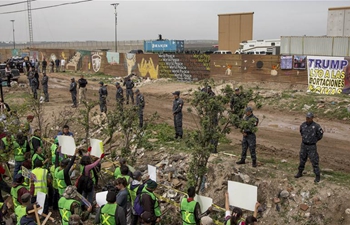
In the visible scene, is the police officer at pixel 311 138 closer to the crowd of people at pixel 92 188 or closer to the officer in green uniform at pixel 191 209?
the crowd of people at pixel 92 188

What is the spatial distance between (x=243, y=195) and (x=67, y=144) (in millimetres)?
5167

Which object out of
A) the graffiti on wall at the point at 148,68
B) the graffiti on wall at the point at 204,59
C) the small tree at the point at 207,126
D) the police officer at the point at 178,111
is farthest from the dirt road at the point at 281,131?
the graffiti on wall at the point at 148,68

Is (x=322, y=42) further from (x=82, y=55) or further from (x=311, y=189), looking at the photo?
(x=82, y=55)

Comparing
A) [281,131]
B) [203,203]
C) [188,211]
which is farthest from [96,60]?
[188,211]

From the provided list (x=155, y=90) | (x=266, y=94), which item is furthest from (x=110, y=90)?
(x=266, y=94)

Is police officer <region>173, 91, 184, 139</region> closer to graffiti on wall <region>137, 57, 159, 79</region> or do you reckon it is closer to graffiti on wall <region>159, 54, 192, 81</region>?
graffiti on wall <region>159, 54, 192, 81</region>

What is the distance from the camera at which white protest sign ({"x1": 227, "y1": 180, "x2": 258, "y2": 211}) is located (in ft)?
22.4

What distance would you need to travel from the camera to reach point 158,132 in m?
15.6

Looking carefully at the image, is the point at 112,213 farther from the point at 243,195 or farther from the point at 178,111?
the point at 178,111

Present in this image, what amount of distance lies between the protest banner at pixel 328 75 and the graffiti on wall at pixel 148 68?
547 inches

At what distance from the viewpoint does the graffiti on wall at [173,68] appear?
95.9ft

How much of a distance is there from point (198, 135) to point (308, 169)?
3883mm

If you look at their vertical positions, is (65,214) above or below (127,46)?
below

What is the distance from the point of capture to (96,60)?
1521 inches
